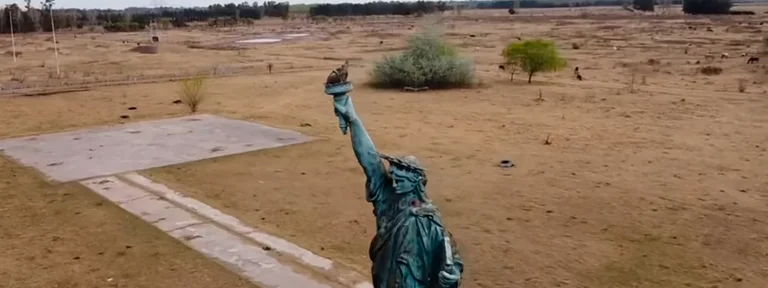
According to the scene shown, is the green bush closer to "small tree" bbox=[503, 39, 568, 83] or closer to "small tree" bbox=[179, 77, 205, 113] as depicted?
"small tree" bbox=[503, 39, 568, 83]

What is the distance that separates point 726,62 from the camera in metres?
29.8

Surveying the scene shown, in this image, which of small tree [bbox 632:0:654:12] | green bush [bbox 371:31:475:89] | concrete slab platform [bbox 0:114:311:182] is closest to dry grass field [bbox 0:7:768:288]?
concrete slab platform [bbox 0:114:311:182]

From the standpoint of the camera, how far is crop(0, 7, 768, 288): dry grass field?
792cm

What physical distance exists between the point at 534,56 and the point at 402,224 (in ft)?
73.9

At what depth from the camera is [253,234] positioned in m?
8.57

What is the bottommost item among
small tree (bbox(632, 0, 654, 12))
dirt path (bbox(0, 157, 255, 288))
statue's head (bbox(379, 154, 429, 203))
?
dirt path (bbox(0, 157, 255, 288))

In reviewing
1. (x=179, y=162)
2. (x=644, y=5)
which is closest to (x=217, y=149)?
(x=179, y=162)

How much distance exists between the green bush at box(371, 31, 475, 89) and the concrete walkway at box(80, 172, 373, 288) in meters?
12.9

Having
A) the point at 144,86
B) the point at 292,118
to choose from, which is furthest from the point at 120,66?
the point at 292,118

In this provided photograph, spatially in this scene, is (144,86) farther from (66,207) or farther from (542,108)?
(66,207)

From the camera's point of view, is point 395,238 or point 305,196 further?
point 305,196

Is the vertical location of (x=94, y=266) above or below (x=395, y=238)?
below

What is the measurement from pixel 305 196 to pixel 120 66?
23851 mm

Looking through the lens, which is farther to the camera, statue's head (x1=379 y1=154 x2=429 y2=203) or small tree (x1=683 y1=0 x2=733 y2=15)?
small tree (x1=683 y1=0 x2=733 y2=15)
